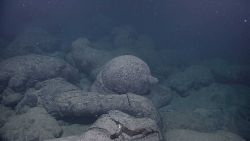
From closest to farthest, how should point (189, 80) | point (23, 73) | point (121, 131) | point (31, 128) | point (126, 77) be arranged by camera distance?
point (121, 131)
point (31, 128)
point (126, 77)
point (23, 73)
point (189, 80)

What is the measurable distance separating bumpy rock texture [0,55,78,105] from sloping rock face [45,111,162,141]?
3.95 m

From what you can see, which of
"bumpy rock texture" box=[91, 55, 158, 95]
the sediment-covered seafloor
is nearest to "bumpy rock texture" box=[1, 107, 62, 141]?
the sediment-covered seafloor

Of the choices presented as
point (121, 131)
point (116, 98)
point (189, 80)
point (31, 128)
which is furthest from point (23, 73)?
point (189, 80)

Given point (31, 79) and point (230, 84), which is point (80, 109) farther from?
point (230, 84)

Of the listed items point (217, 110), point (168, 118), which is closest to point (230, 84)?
point (217, 110)

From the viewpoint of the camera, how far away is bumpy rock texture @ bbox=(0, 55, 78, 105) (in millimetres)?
8133

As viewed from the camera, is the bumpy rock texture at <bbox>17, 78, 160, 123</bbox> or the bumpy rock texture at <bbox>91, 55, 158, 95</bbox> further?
the bumpy rock texture at <bbox>91, 55, 158, 95</bbox>

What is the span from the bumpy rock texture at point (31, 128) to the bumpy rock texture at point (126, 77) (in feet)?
6.74

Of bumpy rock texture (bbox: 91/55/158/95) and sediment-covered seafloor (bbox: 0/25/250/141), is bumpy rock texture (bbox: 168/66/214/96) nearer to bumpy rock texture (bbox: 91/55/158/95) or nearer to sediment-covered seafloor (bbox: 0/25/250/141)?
sediment-covered seafloor (bbox: 0/25/250/141)

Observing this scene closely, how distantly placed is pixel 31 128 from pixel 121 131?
268cm

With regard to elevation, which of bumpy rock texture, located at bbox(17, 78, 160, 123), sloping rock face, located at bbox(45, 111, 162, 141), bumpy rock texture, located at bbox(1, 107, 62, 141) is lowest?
bumpy rock texture, located at bbox(1, 107, 62, 141)

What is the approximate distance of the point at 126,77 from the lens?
7.40m

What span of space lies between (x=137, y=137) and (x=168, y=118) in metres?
3.03

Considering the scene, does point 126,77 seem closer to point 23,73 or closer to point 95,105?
point 95,105
